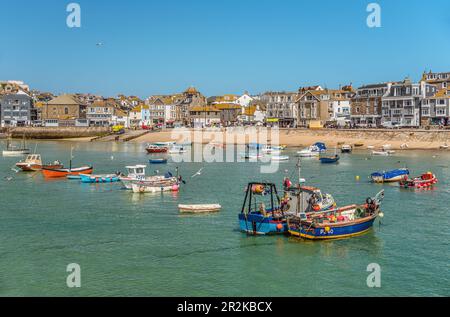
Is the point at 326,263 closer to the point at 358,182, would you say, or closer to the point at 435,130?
the point at 358,182

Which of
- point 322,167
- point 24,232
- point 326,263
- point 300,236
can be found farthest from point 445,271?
point 322,167

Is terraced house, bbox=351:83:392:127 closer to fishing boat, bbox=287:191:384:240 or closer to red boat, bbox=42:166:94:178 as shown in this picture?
red boat, bbox=42:166:94:178

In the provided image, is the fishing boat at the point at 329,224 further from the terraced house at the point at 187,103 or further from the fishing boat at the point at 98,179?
the terraced house at the point at 187,103

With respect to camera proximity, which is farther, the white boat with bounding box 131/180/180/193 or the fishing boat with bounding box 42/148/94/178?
the fishing boat with bounding box 42/148/94/178

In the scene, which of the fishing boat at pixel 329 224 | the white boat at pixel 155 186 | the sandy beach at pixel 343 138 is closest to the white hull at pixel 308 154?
the sandy beach at pixel 343 138

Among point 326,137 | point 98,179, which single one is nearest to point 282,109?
point 326,137

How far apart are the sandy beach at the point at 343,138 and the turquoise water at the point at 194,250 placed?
5763 cm

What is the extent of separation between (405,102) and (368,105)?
1230cm

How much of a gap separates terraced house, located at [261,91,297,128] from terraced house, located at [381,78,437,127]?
1180 inches

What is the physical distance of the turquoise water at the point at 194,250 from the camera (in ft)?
82.3

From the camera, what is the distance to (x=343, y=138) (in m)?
118

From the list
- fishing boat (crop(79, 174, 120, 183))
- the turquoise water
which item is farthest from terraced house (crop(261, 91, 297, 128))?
the turquoise water

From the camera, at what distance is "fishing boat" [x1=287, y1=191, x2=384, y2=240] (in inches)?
1272
